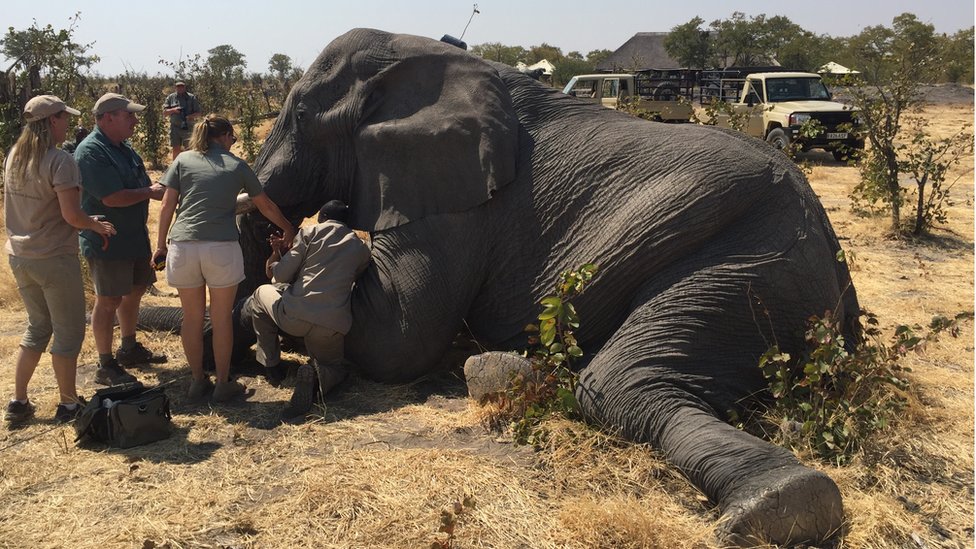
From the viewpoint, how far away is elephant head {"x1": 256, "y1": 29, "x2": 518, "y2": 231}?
18.7ft

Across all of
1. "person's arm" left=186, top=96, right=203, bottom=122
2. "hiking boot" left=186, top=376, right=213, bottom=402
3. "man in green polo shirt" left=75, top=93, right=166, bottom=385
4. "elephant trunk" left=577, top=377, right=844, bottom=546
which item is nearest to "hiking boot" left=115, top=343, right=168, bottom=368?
"man in green polo shirt" left=75, top=93, right=166, bottom=385

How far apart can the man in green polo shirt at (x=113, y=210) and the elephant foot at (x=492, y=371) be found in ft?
7.80

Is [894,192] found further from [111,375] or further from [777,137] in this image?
[111,375]

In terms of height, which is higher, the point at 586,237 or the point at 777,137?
the point at 586,237

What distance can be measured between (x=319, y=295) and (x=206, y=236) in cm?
77

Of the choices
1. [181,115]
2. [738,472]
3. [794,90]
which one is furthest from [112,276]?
[794,90]

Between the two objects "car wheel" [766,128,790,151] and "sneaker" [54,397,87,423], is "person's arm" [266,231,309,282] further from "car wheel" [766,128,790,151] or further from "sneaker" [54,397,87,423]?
"car wheel" [766,128,790,151]

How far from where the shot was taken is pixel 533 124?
19.3ft

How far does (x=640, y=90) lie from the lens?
25469 mm

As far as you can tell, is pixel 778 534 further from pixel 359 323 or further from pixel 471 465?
pixel 359 323

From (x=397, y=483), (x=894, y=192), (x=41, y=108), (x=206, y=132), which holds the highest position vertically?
(x=41, y=108)

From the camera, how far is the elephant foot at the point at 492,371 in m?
5.11

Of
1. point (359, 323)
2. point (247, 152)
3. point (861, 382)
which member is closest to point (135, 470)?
point (359, 323)

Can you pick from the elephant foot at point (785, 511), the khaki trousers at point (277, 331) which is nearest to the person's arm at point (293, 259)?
the khaki trousers at point (277, 331)
